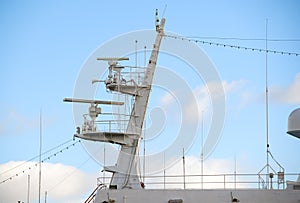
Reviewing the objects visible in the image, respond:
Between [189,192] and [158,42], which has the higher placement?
[158,42]

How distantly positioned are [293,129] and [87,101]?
40.2ft

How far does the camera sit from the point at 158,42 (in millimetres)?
53625

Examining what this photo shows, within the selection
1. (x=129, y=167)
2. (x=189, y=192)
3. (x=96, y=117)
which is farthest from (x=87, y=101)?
(x=189, y=192)

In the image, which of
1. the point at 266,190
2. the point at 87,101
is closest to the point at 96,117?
the point at 87,101

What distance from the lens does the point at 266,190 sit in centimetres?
4750

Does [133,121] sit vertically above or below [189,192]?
above

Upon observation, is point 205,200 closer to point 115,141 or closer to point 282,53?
point 115,141

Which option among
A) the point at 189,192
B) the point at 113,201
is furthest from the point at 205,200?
the point at 113,201

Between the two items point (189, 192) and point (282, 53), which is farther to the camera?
point (282, 53)

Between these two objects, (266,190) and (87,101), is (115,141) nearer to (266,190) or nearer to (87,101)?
(87,101)

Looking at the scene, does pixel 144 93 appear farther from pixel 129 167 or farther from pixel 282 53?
pixel 282 53

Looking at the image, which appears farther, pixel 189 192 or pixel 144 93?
pixel 144 93

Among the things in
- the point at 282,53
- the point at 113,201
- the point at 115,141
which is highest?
the point at 282,53

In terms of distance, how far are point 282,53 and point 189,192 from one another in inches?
432
